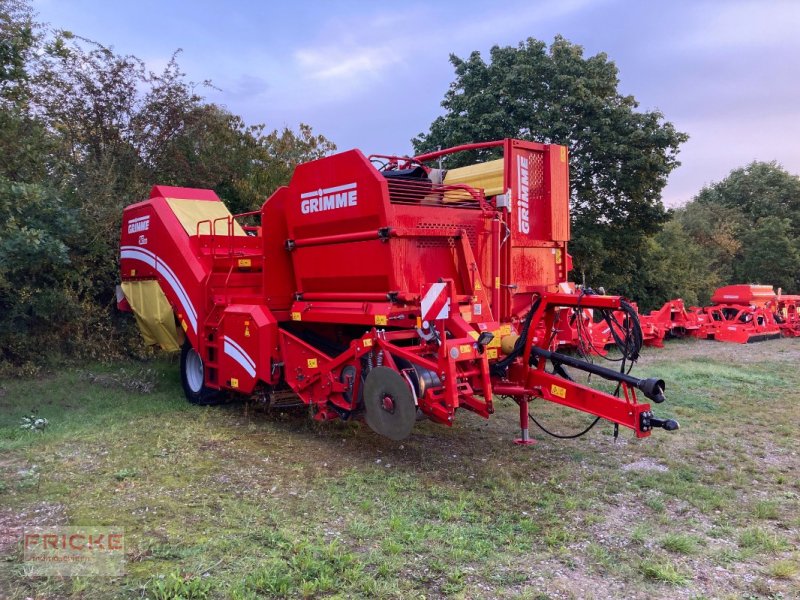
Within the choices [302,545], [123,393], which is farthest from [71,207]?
[302,545]

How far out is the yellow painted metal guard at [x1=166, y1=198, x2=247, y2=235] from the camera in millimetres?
7739

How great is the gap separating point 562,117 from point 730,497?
12979 millimetres

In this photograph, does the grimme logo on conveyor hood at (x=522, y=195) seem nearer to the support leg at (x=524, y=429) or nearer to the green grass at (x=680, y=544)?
the support leg at (x=524, y=429)

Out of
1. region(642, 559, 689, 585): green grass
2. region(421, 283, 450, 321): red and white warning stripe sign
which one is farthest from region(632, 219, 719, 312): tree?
region(642, 559, 689, 585): green grass

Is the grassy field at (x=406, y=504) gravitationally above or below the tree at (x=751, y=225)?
below

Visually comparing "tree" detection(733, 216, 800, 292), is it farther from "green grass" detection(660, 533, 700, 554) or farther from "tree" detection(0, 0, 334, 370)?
"green grass" detection(660, 533, 700, 554)

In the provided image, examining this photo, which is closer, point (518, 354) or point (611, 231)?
point (518, 354)

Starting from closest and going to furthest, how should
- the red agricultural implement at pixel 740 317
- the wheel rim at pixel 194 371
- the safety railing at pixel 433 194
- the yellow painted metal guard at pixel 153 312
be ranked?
the safety railing at pixel 433 194, the wheel rim at pixel 194 371, the yellow painted metal guard at pixel 153 312, the red agricultural implement at pixel 740 317

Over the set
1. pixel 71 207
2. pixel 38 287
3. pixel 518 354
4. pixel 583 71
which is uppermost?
pixel 583 71

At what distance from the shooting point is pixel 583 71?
16.2m

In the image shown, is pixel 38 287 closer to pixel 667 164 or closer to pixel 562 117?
pixel 562 117

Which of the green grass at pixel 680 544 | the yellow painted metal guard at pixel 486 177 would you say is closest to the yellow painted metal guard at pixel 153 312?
the yellow painted metal guard at pixel 486 177

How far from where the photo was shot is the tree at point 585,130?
15.7 meters

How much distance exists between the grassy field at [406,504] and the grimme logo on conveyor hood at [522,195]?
2132 mm
